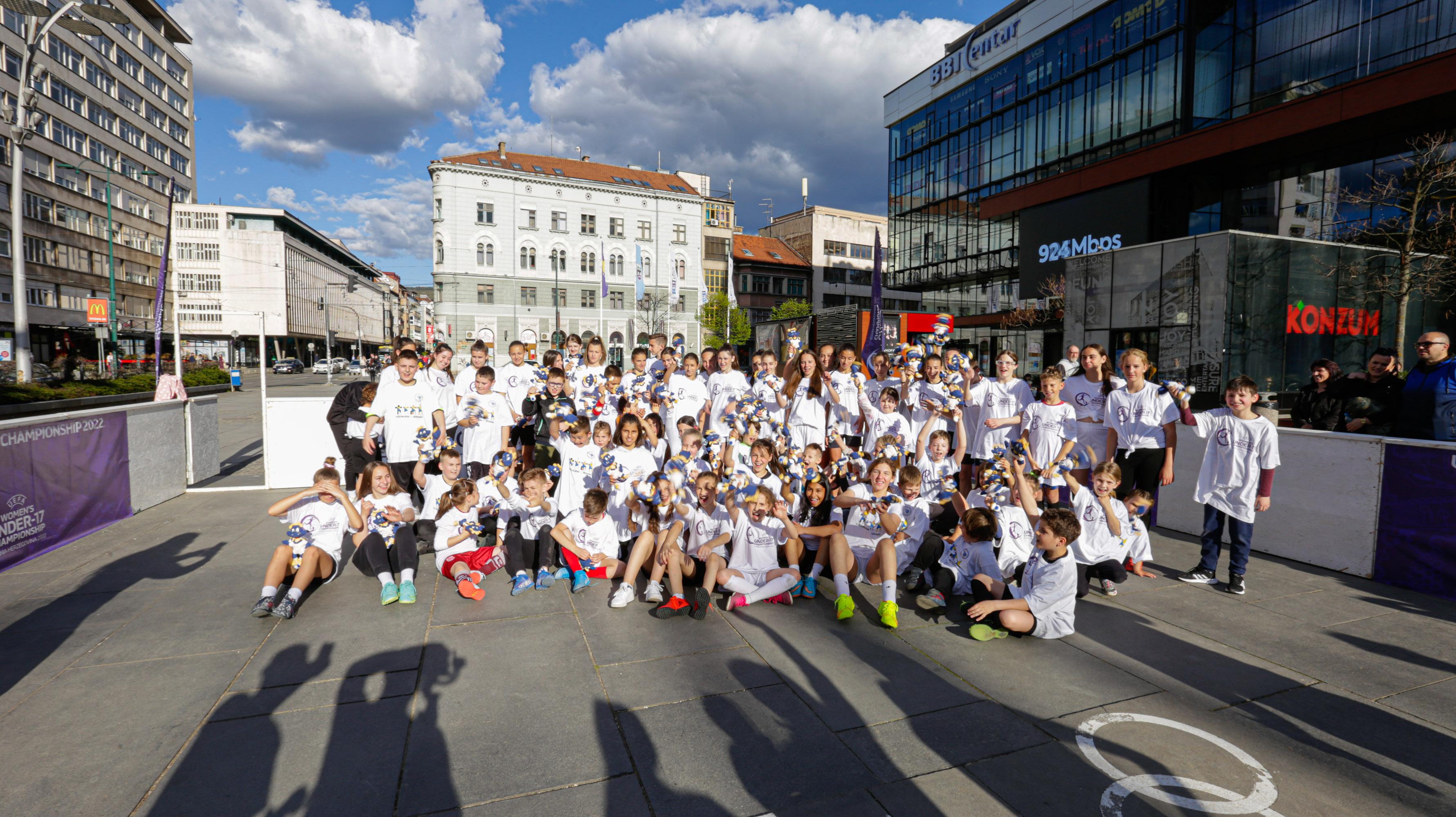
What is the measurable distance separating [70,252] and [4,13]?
1609cm

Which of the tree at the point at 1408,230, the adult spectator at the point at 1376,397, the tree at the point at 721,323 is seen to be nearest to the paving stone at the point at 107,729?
the adult spectator at the point at 1376,397

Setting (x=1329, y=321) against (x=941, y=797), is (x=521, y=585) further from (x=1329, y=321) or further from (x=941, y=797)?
(x=1329, y=321)

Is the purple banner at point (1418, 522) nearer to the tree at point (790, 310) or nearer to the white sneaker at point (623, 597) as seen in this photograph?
the white sneaker at point (623, 597)

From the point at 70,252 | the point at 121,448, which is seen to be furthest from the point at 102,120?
the point at 121,448

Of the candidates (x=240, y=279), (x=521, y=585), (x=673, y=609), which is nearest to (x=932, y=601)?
(x=673, y=609)

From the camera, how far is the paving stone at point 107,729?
118 inches

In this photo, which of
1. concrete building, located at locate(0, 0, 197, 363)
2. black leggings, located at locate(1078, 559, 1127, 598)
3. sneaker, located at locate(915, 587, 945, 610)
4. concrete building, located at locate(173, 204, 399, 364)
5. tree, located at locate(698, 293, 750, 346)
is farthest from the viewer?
concrete building, located at locate(173, 204, 399, 364)

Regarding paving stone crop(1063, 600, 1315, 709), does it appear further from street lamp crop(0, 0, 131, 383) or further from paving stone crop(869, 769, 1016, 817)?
Answer: street lamp crop(0, 0, 131, 383)

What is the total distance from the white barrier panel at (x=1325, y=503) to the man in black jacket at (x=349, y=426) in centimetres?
1037

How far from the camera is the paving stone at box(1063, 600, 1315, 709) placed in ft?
13.4

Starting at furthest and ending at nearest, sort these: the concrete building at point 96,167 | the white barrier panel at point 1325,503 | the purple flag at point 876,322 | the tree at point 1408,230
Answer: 1. the concrete building at point 96,167
2. the purple flag at point 876,322
3. the tree at point 1408,230
4. the white barrier panel at point 1325,503

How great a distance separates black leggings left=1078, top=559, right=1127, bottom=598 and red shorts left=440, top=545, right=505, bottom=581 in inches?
208

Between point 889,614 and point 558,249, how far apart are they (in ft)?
197

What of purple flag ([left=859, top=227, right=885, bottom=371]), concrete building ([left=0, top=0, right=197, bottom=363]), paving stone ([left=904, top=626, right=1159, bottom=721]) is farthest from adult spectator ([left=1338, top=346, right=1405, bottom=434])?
concrete building ([left=0, top=0, right=197, bottom=363])
